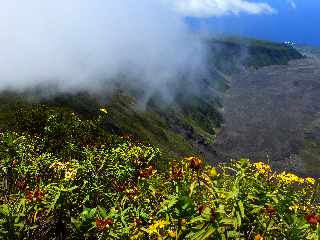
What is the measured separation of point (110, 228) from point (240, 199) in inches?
128

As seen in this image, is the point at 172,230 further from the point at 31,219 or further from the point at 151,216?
the point at 31,219

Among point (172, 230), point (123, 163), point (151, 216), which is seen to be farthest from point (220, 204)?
point (123, 163)

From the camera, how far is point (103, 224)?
13.0 m

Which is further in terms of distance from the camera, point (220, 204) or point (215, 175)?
point (215, 175)

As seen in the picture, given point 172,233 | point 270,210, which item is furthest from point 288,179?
point 172,233

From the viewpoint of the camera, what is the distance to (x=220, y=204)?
40.6 ft

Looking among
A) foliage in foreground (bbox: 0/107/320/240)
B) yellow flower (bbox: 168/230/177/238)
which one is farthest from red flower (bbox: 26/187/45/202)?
yellow flower (bbox: 168/230/177/238)

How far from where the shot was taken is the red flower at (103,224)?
12.9m

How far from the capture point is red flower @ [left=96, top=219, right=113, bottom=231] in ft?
42.3

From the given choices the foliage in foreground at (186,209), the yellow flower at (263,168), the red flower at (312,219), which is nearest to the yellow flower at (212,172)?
the foliage in foreground at (186,209)

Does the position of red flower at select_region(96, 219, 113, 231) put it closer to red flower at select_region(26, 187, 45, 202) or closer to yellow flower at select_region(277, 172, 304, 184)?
red flower at select_region(26, 187, 45, 202)

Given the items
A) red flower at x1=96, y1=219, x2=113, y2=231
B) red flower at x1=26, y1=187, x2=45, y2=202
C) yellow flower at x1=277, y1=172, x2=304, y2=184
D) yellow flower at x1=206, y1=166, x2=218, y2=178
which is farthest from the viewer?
red flower at x1=26, y1=187, x2=45, y2=202

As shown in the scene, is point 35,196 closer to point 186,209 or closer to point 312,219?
point 186,209

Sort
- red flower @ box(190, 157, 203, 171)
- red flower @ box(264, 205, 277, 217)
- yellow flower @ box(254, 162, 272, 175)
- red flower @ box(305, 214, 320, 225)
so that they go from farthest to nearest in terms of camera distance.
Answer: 1. yellow flower @ box(254, 162, 272, 175)
2. red flower @ box(190, 157, 203, 171)
3. red flower @ box(264, 205, 277, 217)
4. red flower @ box(305, 214, 320, 225)
